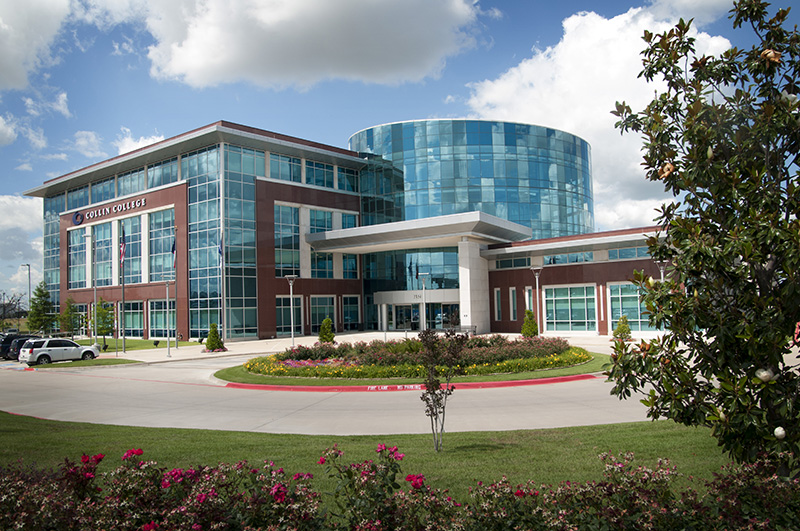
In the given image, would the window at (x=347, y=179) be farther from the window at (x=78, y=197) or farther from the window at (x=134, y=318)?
the window at (x=78, y=197)

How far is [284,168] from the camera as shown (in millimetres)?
Answer: 53281

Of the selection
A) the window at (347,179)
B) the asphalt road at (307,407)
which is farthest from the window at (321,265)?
the asphalt road at (307,407)

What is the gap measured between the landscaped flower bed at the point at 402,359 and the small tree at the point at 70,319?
1651 inches

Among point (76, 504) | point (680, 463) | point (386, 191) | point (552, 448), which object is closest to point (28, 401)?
point (76, 504)

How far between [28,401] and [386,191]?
43.5m

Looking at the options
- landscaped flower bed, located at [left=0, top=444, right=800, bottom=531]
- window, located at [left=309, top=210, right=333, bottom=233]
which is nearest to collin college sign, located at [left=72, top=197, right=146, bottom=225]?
window, located at [left=309, top=210, right=333, bottom=233]

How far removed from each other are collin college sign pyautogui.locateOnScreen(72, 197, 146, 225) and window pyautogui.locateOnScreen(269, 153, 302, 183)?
1451cm

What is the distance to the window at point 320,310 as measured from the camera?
178 ft

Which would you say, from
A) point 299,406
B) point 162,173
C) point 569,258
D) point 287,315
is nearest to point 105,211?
point 162,173

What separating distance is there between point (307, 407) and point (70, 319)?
174ft

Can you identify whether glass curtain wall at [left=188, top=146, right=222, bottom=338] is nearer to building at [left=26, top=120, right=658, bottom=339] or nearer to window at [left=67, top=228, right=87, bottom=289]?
building at [left=26, top=120, right=658, bottom=339]

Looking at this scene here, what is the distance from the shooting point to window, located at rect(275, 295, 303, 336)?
2010 inches

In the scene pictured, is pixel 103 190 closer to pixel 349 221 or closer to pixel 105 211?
pixel 105 211

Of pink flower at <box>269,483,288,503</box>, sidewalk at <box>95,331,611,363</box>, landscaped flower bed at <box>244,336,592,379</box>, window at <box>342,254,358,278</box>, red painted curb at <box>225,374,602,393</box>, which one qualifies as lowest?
sidewalk at <box>95,331,611,363</box>
